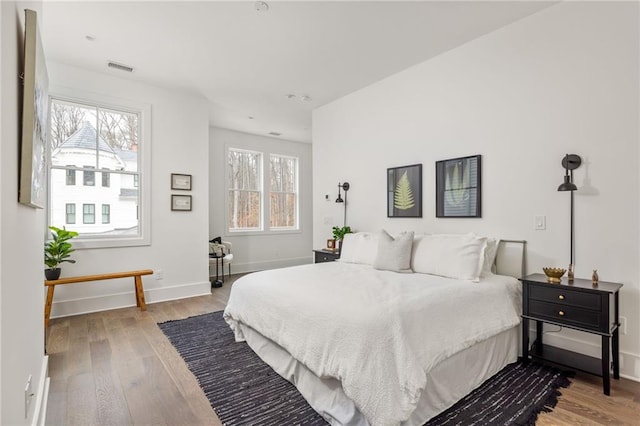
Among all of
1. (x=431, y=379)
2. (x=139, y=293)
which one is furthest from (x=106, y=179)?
(x=431, y=379)

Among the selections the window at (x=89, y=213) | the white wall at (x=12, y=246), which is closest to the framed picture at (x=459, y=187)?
the white wall at (x=12, y=246)

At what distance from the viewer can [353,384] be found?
1.63 meters

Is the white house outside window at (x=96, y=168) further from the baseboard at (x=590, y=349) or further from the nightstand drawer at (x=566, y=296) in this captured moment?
the baseboard at (x=590, y=349)

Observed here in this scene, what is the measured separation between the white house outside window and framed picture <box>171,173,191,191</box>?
41 cm

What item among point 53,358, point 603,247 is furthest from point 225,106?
point 603,247

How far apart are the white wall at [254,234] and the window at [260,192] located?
143mm

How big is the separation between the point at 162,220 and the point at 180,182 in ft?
1.93

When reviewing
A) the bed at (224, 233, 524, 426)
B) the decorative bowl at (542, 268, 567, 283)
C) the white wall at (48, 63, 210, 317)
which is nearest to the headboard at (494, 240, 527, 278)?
the bed at (224, 233, 524, 426)

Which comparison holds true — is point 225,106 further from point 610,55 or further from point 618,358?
point 618,358

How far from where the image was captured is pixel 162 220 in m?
4.41

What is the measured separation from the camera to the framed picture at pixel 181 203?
4.50m

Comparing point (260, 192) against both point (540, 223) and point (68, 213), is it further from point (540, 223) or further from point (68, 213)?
point (540, 223)

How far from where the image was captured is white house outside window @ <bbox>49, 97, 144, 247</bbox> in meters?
3.80

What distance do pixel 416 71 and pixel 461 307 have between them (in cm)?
277
